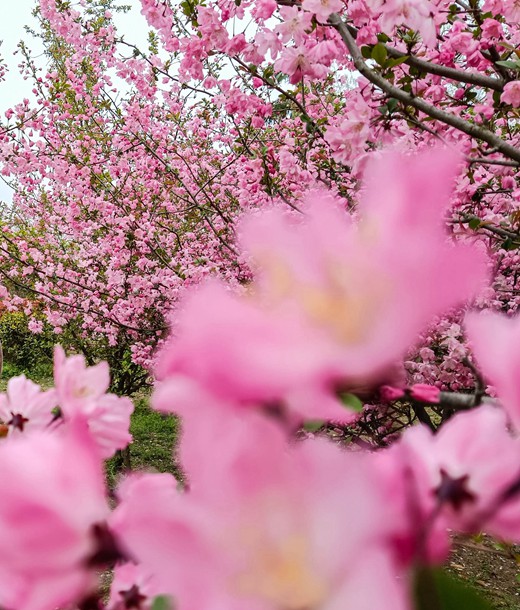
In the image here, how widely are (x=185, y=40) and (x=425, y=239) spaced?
134 inches

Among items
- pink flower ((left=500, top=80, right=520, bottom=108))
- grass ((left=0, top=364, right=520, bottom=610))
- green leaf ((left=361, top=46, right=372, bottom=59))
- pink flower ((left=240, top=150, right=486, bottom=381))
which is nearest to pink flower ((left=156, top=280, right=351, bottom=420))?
pink flower ((left=240, top=150, right=486, bottom=381))

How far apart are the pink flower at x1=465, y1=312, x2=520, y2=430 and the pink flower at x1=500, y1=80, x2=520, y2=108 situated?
220 cm

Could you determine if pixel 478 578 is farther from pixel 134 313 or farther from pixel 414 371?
pixel 134 313

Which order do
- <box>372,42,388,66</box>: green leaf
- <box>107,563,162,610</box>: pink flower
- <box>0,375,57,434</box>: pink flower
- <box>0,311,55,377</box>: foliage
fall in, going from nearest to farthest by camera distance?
1. <box>107,563,162,610</box>: pink flower
2. <box>0,375,57,434</box>: pink flower
3. <box>372,42,388,66</box>: green leaf
4. <box>0,311,55,377</box>: foliage

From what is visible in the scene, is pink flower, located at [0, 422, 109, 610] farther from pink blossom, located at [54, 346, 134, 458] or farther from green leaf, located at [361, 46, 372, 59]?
green leaf, located at [361, 46, 372, 59]

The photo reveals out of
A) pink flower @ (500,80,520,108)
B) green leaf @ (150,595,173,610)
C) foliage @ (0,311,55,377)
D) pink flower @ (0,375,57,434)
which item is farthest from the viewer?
foliage @ (0,311,55,377)

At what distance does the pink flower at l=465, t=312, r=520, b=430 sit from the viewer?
29 cm

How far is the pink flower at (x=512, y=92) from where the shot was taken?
6.89ft

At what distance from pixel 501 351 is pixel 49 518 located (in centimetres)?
27

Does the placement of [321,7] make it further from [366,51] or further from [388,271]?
[388,271]

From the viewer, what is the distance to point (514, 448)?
1.11 feet

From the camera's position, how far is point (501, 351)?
0.29m

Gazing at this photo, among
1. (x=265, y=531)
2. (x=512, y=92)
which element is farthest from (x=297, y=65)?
(x=265, y=531)

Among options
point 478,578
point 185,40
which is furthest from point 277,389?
point 478,578
